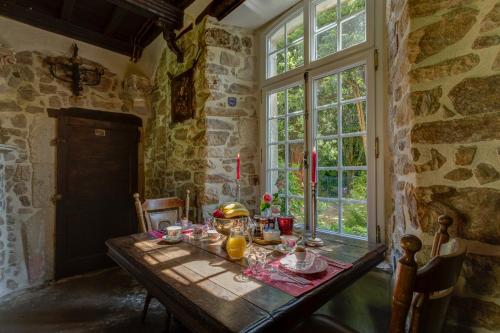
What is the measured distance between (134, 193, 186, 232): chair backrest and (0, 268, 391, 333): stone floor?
766 mm

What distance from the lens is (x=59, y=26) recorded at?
2.62 metres

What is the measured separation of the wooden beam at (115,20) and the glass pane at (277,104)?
1755mm

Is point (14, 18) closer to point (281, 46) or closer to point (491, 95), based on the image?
point (281, 46)

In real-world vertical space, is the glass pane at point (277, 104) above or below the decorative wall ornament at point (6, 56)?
below

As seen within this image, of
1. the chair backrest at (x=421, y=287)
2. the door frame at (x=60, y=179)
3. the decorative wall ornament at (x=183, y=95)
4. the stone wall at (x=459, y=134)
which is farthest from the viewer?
the door frame at (x=60, y=179)

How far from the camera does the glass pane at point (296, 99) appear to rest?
2.07 m

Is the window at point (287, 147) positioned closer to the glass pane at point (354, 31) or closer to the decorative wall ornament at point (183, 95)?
the glass pane at point (354, 31)

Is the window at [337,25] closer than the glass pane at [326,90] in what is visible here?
Yes

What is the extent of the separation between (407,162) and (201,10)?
222 centimetres

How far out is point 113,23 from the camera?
8.82ft

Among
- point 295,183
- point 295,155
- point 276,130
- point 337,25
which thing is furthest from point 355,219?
point 337,25

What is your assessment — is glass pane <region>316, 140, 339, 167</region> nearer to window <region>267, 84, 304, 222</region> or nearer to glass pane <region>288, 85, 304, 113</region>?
window <region>267, 84, 304, 222</region>

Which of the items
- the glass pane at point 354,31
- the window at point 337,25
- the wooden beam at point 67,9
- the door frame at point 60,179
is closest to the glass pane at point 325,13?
the window at point 337,25

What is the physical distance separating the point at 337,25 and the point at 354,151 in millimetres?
950
